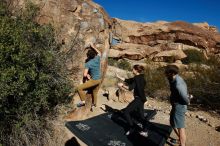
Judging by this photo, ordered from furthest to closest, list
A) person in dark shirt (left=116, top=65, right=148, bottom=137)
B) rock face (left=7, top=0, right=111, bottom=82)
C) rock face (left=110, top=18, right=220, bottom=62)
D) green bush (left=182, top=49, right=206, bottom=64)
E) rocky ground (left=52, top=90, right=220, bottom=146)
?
rock face (left=110, top=18, right=220, bottom=62)
green bush (left=182, top=49, right=206, bottom=64)
rock face (left=7, top=0, right=111, bottom=82)
rocky ground (left=52, top=90, right=220, bottom=146)
person in dark shirt (left=116, top=65, right=148, bottom=137)

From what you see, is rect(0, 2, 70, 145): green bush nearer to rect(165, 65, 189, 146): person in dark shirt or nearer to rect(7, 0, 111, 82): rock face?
rect(7, 0, 111, 82): rock face

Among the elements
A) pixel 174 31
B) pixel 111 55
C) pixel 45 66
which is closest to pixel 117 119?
pixel 45 66

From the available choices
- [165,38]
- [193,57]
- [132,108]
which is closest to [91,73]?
[132,108]

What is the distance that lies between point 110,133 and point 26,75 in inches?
80.8

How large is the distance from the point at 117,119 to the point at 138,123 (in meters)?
0.60

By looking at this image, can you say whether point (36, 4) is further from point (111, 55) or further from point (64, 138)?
point (111, 55)

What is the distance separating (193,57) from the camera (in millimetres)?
24234

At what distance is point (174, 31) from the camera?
27859 mm

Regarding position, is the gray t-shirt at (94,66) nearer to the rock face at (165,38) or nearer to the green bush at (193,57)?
the green bush at (193,57)

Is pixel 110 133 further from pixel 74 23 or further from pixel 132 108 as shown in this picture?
pixel 74 23

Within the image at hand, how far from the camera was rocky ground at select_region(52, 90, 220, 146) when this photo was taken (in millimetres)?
6003

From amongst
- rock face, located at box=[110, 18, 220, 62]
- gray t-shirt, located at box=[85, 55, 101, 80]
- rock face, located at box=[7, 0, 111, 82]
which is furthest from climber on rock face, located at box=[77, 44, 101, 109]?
rock face, located at box=[110, 18, 220, 62]

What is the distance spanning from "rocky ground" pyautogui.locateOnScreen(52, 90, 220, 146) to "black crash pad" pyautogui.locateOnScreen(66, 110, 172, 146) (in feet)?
1.30

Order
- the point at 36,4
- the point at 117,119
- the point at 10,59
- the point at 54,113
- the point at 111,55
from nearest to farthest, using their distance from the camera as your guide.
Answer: the point at 10,59
the point at 54,113
the point at 117,119
the point at 36,4
the point at 111,55
